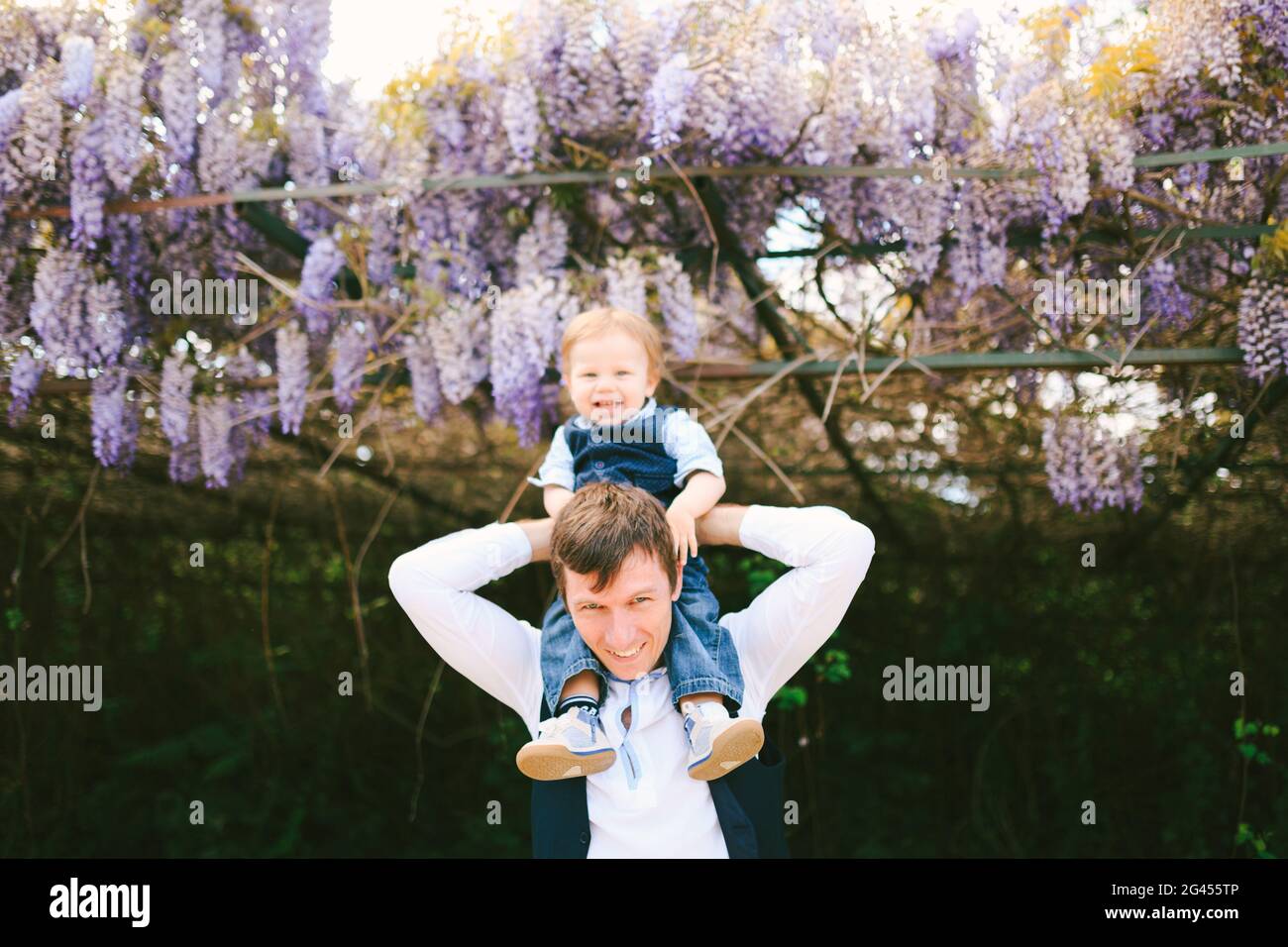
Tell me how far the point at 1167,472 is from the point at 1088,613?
27.4 inches

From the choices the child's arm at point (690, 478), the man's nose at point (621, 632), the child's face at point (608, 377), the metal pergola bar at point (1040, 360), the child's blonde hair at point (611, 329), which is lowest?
the man's nose at point (621, 632)

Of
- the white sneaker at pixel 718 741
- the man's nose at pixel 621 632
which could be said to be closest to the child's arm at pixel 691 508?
the man's nose at pixel 621 632

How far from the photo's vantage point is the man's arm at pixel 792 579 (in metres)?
1.65

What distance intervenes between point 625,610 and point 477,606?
0.24 m

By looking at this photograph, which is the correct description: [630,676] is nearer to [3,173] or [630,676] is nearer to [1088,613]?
[3,173]

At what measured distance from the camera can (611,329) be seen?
203 centimetres

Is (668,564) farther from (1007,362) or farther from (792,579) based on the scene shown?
(1007,362)

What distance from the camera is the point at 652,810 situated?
169 centimetres

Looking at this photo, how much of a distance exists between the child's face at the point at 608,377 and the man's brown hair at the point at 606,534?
0.33 meters

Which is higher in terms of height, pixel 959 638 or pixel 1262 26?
pixel 1262 26

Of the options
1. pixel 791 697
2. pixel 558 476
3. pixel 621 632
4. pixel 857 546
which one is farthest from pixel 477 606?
pixel 791 697

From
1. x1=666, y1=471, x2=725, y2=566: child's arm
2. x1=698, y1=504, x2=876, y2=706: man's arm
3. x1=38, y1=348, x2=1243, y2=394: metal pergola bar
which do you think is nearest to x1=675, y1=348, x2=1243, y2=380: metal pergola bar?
x1=38, y1=348, x2=1243, y2=394: metal pergola bar

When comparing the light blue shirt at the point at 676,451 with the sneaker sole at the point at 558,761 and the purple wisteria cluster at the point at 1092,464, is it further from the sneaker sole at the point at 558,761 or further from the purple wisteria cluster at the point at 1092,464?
the purple wisteria cluster at the point at 1092,464
